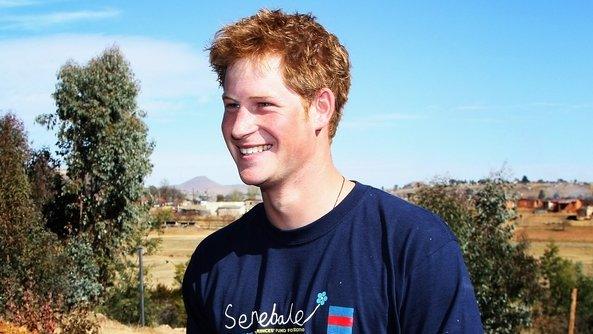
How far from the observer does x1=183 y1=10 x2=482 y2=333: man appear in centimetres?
280

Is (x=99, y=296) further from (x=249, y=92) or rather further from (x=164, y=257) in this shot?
(x=164, y=257)

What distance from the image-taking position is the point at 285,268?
3.04 meters

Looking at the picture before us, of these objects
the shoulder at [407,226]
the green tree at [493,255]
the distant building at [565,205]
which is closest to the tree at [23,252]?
the green tree at [493,255]

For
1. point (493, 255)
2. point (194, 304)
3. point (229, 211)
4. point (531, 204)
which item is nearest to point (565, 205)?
point (531, 204)

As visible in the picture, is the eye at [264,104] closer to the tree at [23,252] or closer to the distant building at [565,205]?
the tree at [23,252]

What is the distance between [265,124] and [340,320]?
0.72 meters

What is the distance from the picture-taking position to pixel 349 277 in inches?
114

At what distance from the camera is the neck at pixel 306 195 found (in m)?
3.01

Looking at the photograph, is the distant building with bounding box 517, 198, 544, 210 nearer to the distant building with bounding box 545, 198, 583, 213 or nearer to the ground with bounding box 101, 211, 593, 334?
the distant building with bounding box 545, 198, 583, 213

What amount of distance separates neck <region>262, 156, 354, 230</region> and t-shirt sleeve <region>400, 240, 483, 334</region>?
419 mm

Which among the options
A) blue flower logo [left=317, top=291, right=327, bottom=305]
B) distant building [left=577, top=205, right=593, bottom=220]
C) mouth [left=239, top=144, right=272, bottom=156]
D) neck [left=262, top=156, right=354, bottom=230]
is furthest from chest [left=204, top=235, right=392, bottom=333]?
distant building [left=577, top=205, right=593, bottom=220]

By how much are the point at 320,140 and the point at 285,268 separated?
0.47 meters

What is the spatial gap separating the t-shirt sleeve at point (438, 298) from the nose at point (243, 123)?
2.42ft

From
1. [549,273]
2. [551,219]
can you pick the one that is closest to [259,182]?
[549,273]
